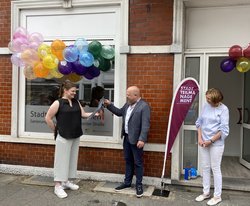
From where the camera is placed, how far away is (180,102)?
5207mm

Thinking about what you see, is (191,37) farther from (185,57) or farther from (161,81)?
(161,81)

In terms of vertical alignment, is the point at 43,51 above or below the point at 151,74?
above

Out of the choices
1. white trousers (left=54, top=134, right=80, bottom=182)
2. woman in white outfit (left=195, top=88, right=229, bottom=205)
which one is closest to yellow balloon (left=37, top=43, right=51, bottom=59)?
white trousers (left=54, top=134, right=80, bottom=182)

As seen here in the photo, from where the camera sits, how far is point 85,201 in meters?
4.85

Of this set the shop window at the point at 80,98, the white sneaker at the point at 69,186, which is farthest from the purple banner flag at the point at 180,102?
the white sneaker at the point at 69,186

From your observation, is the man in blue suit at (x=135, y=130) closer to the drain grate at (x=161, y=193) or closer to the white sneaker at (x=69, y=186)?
the drain grate at (x=161, y=193)

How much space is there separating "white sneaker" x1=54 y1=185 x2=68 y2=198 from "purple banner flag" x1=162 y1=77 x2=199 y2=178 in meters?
1.67

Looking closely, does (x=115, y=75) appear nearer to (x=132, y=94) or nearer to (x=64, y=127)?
(x=132, y=94)

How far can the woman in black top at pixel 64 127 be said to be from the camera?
500 centimetres

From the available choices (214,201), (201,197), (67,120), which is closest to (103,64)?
(67,120)

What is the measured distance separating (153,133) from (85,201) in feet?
5.14

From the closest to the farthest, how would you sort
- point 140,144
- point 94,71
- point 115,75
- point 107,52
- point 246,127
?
point 140,144 < point 107,52 < point 94,71 < point 115,75 < point 246,127

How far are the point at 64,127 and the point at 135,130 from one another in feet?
3.55

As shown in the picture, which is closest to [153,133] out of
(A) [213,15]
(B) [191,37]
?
(B) [191,37]
